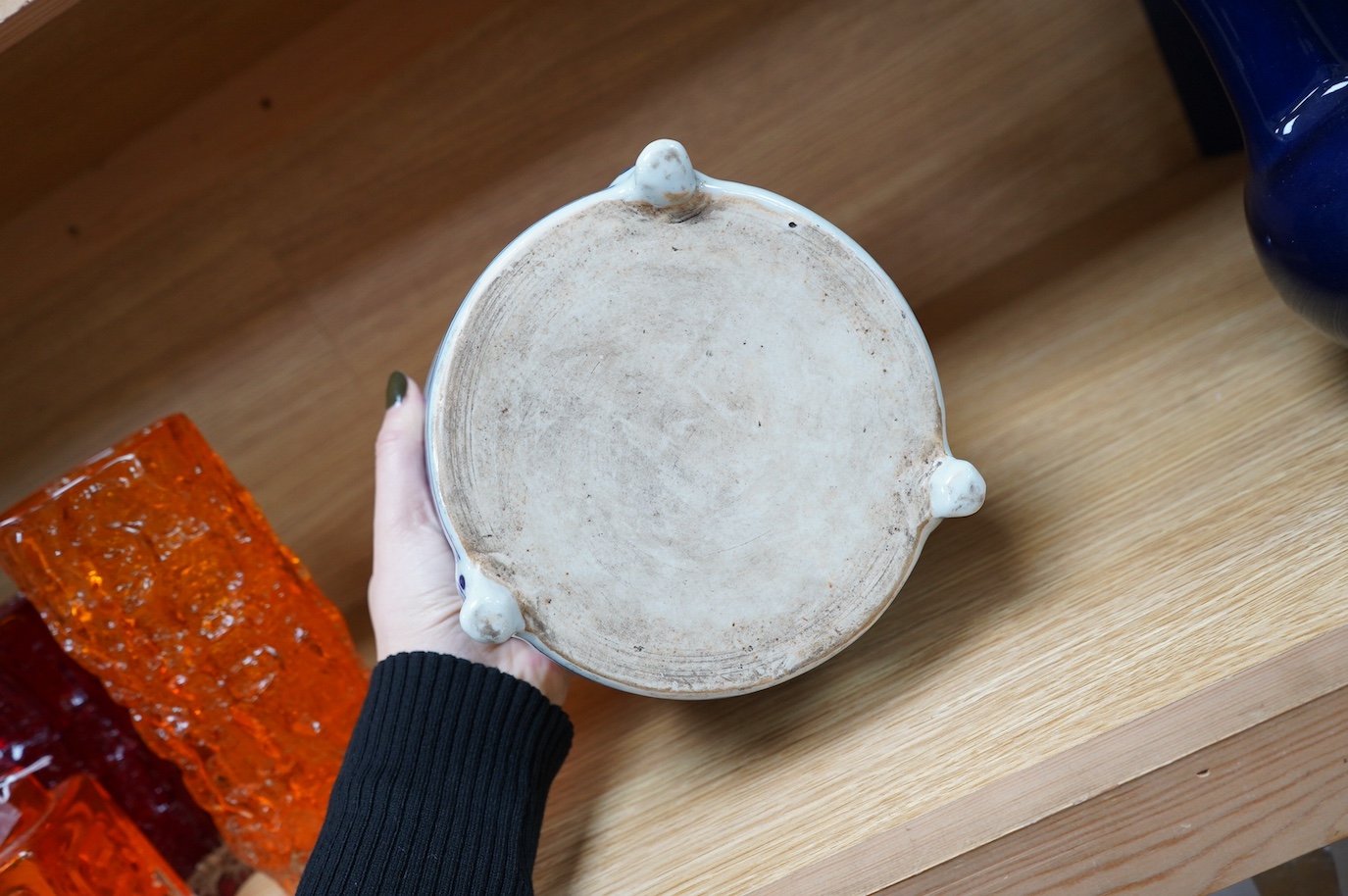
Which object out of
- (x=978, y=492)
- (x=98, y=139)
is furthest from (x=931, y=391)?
(x=98, y=139)

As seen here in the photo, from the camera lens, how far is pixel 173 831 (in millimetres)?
751

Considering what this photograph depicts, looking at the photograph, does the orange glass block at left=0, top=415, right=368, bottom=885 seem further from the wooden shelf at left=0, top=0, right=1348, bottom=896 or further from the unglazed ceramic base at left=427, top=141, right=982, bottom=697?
the unglazed ceramic base at left=427, top=141, right=982, bottom=697

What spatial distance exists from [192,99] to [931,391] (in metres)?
0.60

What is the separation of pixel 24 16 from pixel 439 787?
0.48 m

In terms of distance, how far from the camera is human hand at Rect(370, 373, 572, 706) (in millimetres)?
625

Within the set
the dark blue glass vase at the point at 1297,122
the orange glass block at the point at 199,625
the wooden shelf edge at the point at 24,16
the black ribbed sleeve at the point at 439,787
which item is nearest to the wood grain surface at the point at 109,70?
the wooden shelf edge at the point at 24,16

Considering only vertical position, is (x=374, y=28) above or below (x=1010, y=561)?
above

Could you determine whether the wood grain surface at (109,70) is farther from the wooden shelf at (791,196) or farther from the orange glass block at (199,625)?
the orange glass block at (199,625)

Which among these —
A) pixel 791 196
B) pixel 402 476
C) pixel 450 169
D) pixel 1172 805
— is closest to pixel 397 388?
pixel 402 476

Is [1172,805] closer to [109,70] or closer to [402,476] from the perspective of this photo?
[402,476]

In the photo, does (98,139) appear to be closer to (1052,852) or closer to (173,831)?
(173,831)

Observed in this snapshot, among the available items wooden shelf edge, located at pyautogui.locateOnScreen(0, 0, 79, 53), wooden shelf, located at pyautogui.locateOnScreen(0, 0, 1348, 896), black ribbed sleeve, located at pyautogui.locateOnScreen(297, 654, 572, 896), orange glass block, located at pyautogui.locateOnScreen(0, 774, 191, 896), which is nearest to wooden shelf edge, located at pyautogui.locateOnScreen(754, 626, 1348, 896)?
wooden shelf, located at pyautogui.locateOnScreen(0, 0, 1348, 896)

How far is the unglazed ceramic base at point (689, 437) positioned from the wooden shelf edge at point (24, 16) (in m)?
0.25

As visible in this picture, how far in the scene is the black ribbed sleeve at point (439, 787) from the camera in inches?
21.7
